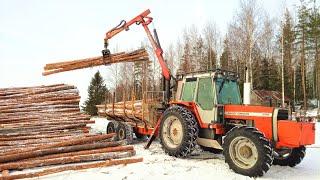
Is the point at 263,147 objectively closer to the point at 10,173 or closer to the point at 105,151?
the point at 105,151

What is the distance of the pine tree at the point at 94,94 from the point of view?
1647 inches

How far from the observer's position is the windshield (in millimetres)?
10352

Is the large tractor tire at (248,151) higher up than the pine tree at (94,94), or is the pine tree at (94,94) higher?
the pine tree at (94,94)

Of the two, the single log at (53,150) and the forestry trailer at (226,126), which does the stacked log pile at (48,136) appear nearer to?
the single log at (53,150)

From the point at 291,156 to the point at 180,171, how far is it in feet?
10.2

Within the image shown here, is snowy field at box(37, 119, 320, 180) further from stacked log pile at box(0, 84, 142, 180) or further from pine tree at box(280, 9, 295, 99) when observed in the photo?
pine tree at box(280, 9, 295, 99)

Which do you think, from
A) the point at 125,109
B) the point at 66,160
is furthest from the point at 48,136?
the point at 125,109

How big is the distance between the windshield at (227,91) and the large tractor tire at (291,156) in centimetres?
194

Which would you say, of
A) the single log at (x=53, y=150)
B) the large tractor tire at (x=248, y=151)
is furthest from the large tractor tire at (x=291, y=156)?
the single log at (x=53, y=150)

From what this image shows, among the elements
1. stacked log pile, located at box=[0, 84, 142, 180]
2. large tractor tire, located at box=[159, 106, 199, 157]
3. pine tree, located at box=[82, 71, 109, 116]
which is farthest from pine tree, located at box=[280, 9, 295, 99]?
stacked log pile, located at box=[0, 84, 142, 180]

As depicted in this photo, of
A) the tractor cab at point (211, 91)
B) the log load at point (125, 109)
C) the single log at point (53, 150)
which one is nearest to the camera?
the single log at point (53, 150)

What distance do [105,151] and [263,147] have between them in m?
4.49

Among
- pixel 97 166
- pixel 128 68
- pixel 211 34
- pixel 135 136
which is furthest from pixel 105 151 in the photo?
pixel 128 68

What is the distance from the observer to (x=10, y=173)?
342 inches
